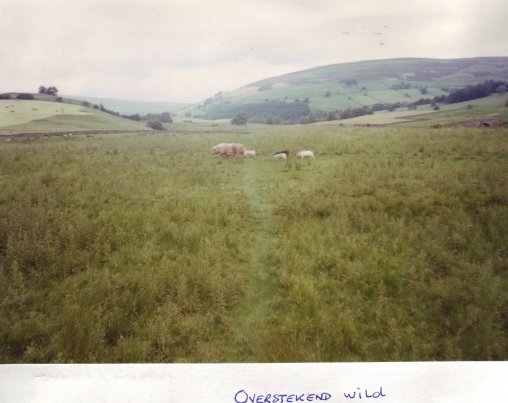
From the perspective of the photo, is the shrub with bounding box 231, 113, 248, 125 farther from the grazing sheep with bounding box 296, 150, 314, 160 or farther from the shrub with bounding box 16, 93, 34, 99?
the shrub with bounding box 16, 93, 34, 99

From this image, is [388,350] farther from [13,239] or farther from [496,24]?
[496,24]

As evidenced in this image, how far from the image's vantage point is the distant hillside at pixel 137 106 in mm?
5448

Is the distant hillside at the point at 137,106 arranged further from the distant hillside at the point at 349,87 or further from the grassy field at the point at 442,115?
the grassy field at the point at 442,115

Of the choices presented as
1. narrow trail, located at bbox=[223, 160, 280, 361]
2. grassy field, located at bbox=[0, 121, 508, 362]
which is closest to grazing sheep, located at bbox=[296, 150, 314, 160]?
grassy field, located at bbox=[0, 121, 508, 362]

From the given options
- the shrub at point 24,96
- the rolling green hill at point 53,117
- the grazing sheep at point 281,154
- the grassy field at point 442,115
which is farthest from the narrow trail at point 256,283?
the shrub at point 24,96

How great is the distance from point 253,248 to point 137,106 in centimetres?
389

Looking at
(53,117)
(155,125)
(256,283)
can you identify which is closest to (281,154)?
(155,125)

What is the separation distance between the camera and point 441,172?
19.8 ft

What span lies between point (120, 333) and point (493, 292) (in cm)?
445

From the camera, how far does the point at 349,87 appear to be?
5711 millimetres

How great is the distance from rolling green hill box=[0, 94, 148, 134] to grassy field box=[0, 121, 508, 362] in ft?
0.96

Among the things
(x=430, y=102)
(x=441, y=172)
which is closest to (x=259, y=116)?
(x=430, y=102)

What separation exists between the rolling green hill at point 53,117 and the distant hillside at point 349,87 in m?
1.89

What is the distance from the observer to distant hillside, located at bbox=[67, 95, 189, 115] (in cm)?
545
